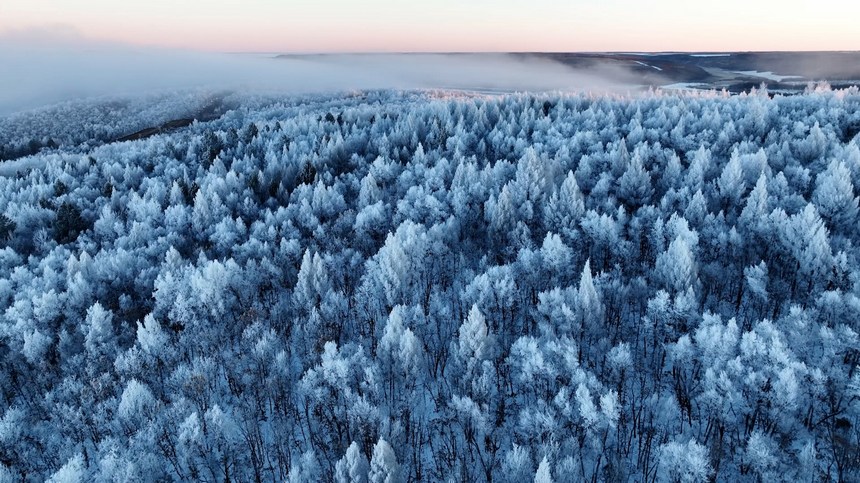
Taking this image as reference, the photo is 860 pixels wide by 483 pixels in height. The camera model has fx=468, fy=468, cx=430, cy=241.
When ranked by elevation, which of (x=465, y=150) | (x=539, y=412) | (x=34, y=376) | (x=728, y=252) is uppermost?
(x=465, y=150)

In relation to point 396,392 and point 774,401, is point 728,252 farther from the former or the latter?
point 396,392

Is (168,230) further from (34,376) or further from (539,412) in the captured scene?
(539,412)

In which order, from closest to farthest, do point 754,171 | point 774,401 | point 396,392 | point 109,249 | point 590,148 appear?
1. point 774,401
2. point 396,392
3. point 754,171
4. point 109,249
5. point 590,148

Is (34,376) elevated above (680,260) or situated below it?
below

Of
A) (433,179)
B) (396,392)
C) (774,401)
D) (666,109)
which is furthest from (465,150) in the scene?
(774,401)

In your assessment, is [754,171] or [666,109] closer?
[754,171]

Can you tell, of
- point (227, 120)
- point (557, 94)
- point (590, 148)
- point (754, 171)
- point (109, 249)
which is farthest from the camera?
point (227, 120)

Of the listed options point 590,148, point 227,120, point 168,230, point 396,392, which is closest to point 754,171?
point 590,148
